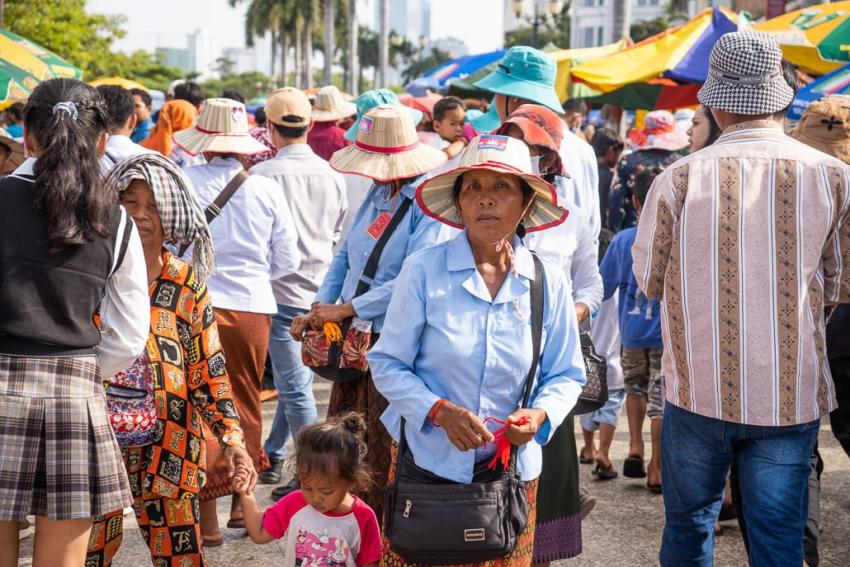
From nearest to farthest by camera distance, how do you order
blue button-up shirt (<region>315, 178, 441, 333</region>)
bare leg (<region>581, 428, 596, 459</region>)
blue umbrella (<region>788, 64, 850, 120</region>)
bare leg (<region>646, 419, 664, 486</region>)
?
blue button-up shirt (<region>315, 178, 441, 333</region>) → bare leg (<region>646, 419, 664, 486</region>) → bare leg (<region>581, 428, 596, 459</region>) → blue umbrella (<region>788, 64, 850, 120</region>)

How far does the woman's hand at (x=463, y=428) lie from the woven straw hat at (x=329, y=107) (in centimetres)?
653

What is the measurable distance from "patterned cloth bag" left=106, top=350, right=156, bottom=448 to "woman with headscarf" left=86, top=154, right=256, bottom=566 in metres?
0.02

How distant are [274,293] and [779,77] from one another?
139 inches

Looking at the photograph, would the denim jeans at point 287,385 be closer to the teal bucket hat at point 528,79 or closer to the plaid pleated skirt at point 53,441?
the teal bucket hat at point 528,79

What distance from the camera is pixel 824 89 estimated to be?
286 inches

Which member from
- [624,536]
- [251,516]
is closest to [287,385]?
[624,536]

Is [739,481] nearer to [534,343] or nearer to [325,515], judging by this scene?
[534,343]

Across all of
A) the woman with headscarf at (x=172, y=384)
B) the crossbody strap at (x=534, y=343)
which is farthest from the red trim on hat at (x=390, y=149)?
the crossbody strap at (x=534, y=343)

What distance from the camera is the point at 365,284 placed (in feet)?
14.8

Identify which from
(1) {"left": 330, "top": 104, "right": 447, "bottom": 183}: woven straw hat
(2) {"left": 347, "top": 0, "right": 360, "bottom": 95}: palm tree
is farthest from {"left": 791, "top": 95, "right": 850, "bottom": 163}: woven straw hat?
(2) {"left": 347, "top": 0, "right": 360, "bottom": 95}: palm tree

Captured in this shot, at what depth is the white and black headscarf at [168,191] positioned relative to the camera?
3.58m

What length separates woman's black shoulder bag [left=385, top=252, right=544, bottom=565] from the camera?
9.80 ft

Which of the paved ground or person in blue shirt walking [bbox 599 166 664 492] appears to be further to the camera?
person in blue shirt walking [bbox 599 166 664 492]

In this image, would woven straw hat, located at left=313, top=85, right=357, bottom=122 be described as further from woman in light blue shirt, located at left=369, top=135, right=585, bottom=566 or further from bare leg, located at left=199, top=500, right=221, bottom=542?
woman in light blue shirt, located at left=369, top=135, right=585, bottom=566
